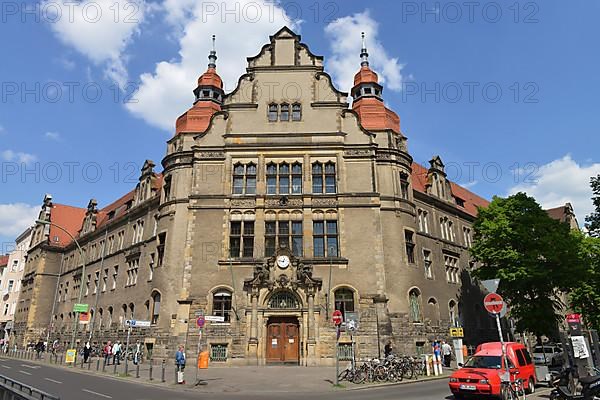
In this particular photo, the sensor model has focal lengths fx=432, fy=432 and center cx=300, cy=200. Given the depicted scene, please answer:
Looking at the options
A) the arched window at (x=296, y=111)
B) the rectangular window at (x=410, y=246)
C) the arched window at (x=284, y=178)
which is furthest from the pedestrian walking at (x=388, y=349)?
the arched window at (x=296, y=111)

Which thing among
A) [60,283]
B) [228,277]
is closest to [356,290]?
[228,277]

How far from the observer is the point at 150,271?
35312mm

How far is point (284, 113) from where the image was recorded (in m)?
32.8

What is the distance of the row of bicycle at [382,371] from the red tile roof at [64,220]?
169 feet

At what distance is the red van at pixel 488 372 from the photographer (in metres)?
13.5

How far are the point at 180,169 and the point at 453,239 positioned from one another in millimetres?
24832

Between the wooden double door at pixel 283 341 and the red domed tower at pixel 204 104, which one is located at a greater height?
the red domed tower at pixel 204 104

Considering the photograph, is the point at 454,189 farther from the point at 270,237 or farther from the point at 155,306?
the point at 155,306

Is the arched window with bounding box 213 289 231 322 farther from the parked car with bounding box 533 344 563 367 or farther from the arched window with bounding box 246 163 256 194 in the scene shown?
the parked car with bounding box 533 344 563 367

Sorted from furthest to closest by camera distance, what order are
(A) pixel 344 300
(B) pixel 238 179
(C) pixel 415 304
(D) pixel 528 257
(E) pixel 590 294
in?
1. (E) pixel 590 294
2. (B) pixel 238 179
3. (D) pixel 528 257
4. (C) pixel 415 304
5. (A) pixel 344 300

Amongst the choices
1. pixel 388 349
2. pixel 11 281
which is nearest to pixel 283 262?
pixel 388 349

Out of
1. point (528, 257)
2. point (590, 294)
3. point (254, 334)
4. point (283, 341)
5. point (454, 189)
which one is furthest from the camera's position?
point (454, 189)

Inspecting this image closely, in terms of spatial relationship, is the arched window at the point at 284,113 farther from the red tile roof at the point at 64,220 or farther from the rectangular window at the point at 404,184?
the red tile roof at the point at 64,220

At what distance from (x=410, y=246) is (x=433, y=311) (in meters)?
5.18
